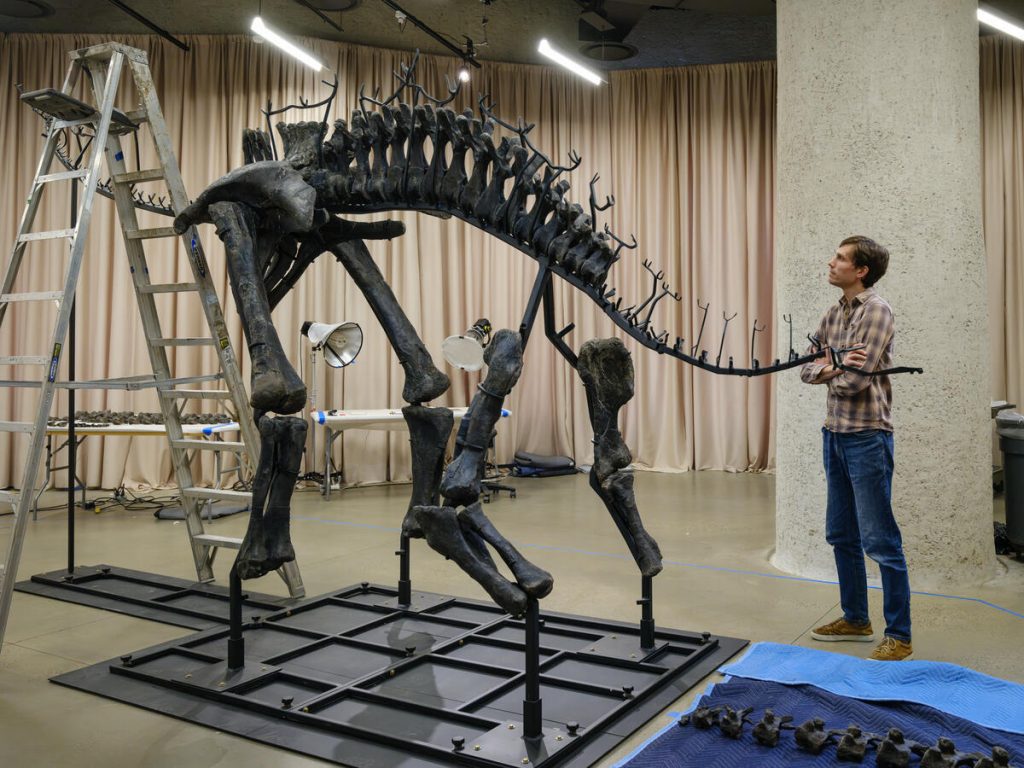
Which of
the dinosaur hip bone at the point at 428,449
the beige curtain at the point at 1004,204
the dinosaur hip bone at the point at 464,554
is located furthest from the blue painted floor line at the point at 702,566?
the beige curtain at the point at 1004,204

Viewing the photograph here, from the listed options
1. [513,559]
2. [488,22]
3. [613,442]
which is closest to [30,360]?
[513,559]

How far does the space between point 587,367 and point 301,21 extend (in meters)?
6.63

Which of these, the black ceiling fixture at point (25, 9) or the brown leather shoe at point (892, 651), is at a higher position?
the black ceiling fixture at point (25, 9)

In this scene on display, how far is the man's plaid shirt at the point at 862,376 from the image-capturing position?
3.67 meters

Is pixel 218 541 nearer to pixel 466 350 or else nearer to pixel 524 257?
pixel 466 350

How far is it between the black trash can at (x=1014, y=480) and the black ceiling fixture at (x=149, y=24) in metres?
7.77

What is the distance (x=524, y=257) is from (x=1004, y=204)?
4.86 m

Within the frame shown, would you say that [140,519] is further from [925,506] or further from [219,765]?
[925,506]

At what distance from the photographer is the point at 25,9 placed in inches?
316

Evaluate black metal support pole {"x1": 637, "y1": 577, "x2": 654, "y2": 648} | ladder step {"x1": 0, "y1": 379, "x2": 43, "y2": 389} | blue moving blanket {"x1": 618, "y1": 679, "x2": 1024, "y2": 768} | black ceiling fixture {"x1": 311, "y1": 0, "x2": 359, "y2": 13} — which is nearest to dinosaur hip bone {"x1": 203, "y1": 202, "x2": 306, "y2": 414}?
ladder step {"x1": 0, "y1": 379, "x2": 43, "y2": 389}

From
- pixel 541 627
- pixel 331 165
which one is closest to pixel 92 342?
pixel 331 165

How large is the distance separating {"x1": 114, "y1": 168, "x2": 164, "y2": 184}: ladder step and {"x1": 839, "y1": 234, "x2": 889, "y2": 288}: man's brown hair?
338 centimetres

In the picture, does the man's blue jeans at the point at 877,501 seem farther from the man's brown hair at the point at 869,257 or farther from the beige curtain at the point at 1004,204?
the beige curtain at the point at 1004,204

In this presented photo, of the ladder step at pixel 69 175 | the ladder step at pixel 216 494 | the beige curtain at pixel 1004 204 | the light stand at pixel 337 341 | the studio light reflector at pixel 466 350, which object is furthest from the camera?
the beige curtain at pixel 1004 204
